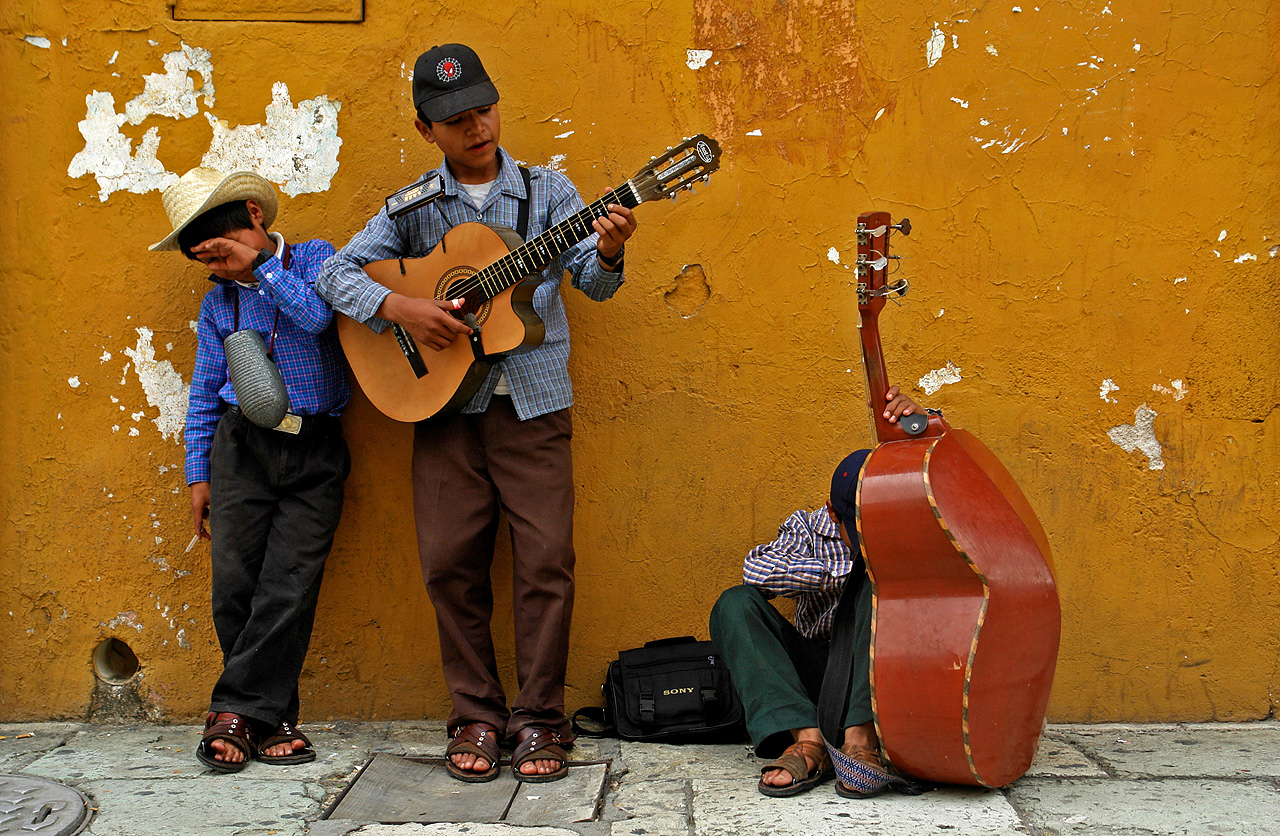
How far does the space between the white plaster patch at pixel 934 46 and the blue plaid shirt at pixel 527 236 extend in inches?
43.5

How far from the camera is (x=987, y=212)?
313 centimetres

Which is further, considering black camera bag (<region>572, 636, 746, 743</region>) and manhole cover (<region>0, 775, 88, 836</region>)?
black camera bag (<region>572, 636, 746, 743</region>)

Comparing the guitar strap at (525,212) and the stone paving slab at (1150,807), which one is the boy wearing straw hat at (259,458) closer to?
the guitar strap at (525,212)

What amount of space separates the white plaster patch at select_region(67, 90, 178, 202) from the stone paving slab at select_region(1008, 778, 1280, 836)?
2918mm

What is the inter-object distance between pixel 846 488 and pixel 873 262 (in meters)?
0.57

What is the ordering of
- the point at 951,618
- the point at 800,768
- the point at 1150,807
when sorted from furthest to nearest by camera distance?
the point at 800,768
the point at 1150,807
the point at 951,618

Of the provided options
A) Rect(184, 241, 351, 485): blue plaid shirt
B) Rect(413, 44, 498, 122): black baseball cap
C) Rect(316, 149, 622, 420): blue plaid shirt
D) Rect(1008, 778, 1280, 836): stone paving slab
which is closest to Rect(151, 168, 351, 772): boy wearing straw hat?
Rect(184, 241, 351, 485): blue plaid shirt

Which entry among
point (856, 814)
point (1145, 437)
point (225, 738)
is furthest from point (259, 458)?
point (1145, 437)

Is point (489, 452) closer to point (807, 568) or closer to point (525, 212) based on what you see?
point (525, 212)

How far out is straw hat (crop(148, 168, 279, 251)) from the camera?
9.46 feet

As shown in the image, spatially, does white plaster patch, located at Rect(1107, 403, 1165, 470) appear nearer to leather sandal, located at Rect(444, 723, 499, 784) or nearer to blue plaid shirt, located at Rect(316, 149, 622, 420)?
blue plaid shirt, located at Rect(316, 149, 622, 420)

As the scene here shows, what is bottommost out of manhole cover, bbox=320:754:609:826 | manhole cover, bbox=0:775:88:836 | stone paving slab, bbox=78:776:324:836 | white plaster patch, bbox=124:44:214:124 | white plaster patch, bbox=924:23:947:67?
manhole cover, bbox=320:754:609:826

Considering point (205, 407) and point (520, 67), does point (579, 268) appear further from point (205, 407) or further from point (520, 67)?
point (205, 407)

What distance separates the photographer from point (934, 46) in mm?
3111
